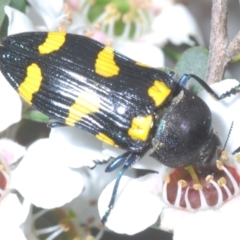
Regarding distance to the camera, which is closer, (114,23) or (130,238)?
(130,238)

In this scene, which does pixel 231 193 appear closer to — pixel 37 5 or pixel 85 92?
pixel 85 92

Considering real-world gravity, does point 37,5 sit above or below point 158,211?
above

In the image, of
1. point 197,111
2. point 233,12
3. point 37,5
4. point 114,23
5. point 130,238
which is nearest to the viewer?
point 197,111

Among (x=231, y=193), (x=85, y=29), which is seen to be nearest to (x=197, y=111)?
(x=231, y=193)

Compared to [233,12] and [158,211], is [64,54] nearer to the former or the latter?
[158,211]

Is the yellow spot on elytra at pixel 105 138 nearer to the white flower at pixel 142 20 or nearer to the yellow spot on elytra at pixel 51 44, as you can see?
the yellow spot on elytra at pixel 51 44

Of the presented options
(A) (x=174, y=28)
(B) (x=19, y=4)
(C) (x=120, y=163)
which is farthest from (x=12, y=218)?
(A) (x=174, y=28)

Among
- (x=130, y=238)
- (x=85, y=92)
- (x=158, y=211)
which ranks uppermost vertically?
(x=85, y=92)

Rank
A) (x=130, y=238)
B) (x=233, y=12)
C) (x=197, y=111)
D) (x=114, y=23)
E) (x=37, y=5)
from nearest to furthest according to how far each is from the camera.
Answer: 1. (x=197, y=111)
2. (x=37, y=5)
3. (x=130, y=238)
4. (x=114, y=23)
5. (x=233, y=12)
